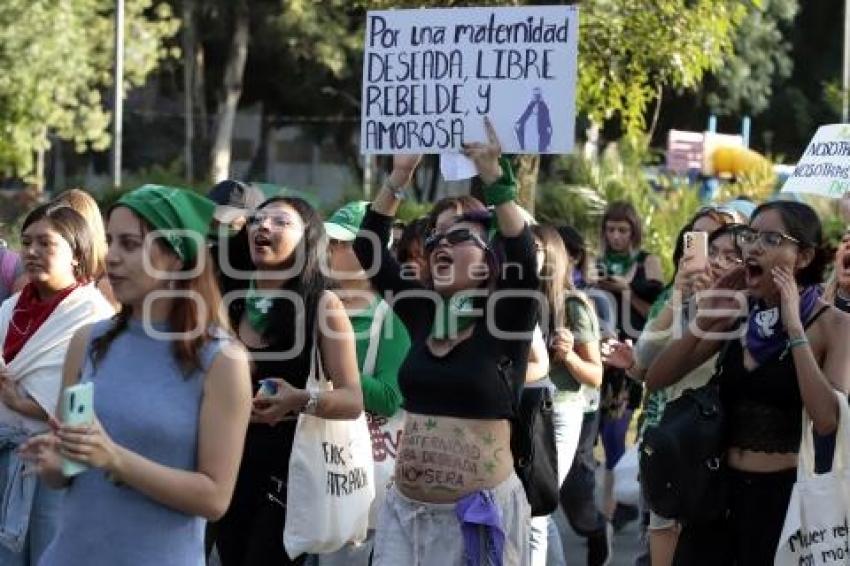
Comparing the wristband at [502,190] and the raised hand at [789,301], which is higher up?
the wristband at [502,190]

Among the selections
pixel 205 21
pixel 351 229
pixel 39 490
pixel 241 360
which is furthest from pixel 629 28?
→ pixel 205 21

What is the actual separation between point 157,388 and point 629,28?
14.8 m

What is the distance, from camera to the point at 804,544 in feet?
18.9

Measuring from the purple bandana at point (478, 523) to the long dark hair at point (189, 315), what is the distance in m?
1.61

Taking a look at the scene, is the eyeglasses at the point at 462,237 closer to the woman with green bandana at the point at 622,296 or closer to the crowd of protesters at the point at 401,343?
the crowd of protesters at the point at 401,343

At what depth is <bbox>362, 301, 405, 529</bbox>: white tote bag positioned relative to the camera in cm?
708

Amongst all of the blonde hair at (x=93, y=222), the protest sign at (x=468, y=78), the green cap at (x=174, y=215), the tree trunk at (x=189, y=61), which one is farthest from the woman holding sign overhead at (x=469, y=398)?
the tree trunk at (x=189, y=61)

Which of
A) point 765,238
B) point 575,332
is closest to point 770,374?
point 765,238

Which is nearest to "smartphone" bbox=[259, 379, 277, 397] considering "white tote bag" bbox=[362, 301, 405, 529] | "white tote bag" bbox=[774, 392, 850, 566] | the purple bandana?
the purple bandana

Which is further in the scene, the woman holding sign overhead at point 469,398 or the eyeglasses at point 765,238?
the eyeglasses at point 765,238

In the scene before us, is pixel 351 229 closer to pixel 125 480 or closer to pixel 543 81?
pixel 543 81

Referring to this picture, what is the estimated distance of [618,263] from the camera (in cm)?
1120

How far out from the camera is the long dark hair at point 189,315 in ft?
14.4

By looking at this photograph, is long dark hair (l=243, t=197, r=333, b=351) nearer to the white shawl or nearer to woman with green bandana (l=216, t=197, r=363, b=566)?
woman with green bandana (l=216, t=197, r=363, b=566)
